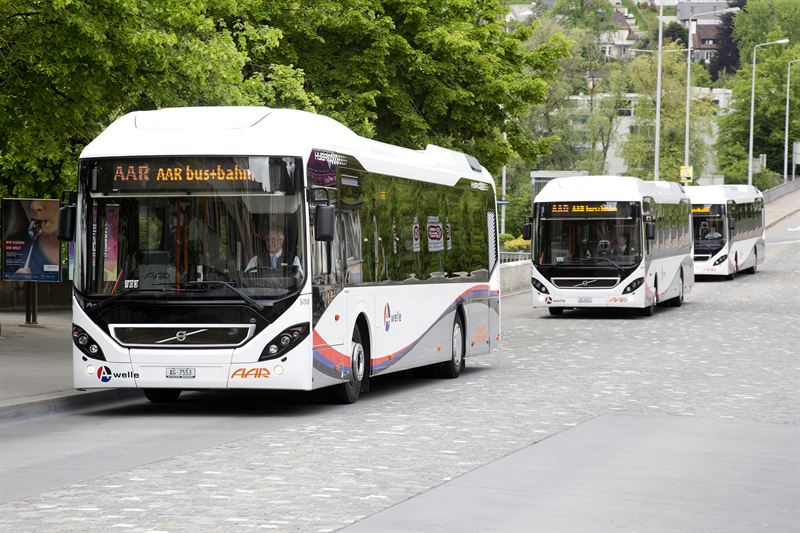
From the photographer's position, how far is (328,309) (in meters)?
16.0

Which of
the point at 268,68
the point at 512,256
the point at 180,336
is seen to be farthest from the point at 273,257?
the point at 512,256

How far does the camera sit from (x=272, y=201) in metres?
15.6

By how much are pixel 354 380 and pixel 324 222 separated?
7.78 ft

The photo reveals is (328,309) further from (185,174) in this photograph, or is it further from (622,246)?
(622,246)

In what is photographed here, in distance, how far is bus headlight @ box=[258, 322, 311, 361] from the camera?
15.4 metres

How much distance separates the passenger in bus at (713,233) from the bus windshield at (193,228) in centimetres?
3932

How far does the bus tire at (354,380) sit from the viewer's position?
55.5ft

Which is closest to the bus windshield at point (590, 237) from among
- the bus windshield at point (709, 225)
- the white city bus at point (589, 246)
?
the white city bus at point (589, 246)

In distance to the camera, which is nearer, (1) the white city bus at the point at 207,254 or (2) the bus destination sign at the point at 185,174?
(1) the white city bus at the point at 207,254

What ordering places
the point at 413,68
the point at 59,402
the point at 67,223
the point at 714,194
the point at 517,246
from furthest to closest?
the point at 517,246, the point at 714,194, the point at 413,68, the point at 59,402, the point at 67,223

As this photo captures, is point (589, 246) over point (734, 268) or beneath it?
over

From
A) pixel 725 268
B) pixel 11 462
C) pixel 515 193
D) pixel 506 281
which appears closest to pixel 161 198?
pixel 11 462

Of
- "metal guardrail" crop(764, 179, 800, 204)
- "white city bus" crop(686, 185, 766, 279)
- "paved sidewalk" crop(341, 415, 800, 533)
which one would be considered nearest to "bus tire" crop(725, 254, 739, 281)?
"white city bus" crop(686, 185, 766, 279)

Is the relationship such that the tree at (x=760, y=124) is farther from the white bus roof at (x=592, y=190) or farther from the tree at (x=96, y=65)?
the tree at (x=96, y=65)
